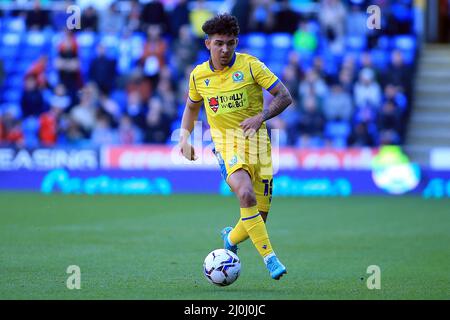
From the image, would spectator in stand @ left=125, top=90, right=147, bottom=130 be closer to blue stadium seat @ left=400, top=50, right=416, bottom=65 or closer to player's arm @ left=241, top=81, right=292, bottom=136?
blue stadium seat @ left=400, top=50, right=416, bottom=65

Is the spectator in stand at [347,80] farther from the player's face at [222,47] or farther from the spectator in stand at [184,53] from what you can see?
the player's face at [222,47]

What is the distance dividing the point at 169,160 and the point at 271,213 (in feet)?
14.3

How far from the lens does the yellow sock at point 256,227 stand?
8.20m

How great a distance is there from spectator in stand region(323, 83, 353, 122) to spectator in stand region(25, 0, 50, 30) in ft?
23.6

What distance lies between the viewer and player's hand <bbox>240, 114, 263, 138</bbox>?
Answer: 8.17 metres

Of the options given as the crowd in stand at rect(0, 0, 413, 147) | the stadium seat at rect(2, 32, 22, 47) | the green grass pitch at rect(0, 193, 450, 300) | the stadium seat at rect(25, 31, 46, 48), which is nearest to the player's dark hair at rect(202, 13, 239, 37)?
the green grass pitch at rect(0, 193, 450, 300)

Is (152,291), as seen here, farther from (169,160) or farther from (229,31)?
(169,160)

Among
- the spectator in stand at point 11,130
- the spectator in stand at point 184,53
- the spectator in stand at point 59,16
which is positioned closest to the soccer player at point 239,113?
the spectator in stand at point 11,130

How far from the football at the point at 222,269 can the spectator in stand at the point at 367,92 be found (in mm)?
12679

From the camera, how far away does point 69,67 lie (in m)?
21.2

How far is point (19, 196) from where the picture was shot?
18.2 metres
